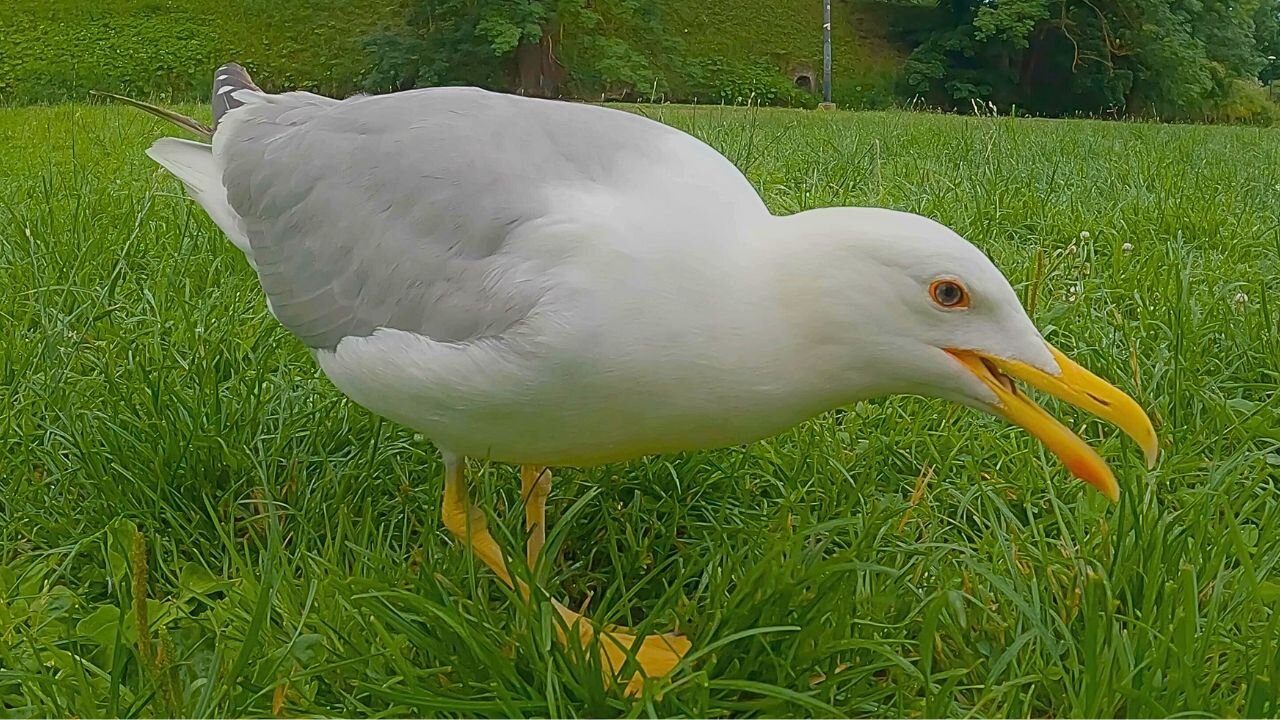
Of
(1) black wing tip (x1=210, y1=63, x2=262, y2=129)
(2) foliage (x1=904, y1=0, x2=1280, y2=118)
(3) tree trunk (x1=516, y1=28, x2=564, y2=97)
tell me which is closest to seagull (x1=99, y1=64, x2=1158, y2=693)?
(1) black wing tip (x1=210, y1=63, x2=262, y2=129)

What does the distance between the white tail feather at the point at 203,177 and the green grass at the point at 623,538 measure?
0.37 m

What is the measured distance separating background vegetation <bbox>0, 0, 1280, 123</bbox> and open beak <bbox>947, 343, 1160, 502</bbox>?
66.8ft

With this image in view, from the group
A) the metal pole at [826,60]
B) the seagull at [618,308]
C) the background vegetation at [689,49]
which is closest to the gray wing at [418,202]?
the seagull at [618,308]

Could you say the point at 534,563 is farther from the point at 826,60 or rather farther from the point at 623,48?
the point at 826,60

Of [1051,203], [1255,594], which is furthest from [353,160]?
[1051,203]

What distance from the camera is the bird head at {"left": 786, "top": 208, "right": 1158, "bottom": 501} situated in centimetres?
169

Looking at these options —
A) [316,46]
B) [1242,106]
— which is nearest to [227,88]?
[316,46]

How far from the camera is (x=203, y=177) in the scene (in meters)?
3.04

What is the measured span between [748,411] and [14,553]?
169 centimetres

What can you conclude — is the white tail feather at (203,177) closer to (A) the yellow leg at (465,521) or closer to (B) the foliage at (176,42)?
(A) the yellow leg at (465,521)

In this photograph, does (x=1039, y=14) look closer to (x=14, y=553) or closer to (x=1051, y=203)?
(x=1051, y=203)

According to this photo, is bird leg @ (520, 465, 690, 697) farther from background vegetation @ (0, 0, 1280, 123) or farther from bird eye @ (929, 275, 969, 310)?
background vegetation @ (0, 0, 1280, 123)

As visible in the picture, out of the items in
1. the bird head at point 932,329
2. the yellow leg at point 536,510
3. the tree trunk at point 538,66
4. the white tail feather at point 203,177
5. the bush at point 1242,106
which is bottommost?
the bush at point 1242,106

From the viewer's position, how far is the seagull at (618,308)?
5.63 ft
